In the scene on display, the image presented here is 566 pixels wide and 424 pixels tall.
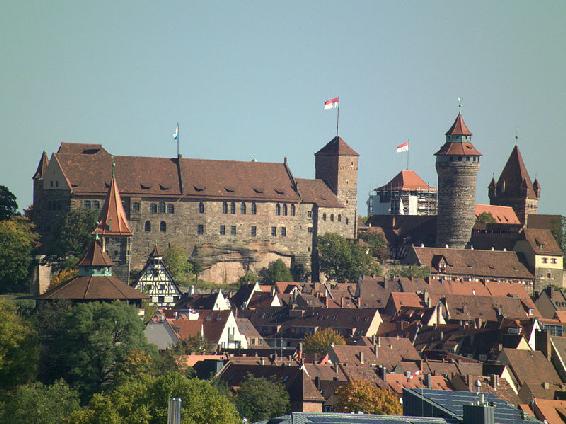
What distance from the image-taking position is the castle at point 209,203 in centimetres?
13362

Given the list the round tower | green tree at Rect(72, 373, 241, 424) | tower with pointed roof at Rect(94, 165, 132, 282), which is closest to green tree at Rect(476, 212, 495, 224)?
the round tower

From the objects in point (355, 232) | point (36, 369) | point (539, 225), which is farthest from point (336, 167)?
point (36, 369)

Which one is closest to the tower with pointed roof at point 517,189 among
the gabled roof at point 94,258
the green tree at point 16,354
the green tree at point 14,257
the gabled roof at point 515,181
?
the gabled roof at point 515,181

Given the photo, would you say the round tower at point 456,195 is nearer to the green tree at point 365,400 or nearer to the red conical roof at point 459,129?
the red conical roof at point 459,129

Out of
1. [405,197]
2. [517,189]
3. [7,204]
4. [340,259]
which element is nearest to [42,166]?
[7,204]

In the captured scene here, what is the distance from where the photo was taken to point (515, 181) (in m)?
171

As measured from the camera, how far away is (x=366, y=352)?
10419 centimetres

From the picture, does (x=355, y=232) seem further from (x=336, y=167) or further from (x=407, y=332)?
(x=407, y=332)

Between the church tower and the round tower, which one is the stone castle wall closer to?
the round tower

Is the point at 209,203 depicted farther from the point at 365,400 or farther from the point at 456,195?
the point at 365,400

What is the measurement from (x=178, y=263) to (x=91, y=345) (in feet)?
153

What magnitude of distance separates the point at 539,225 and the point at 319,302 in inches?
1453

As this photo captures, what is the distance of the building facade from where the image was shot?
19112cm

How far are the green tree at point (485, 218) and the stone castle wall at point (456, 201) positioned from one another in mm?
6080
